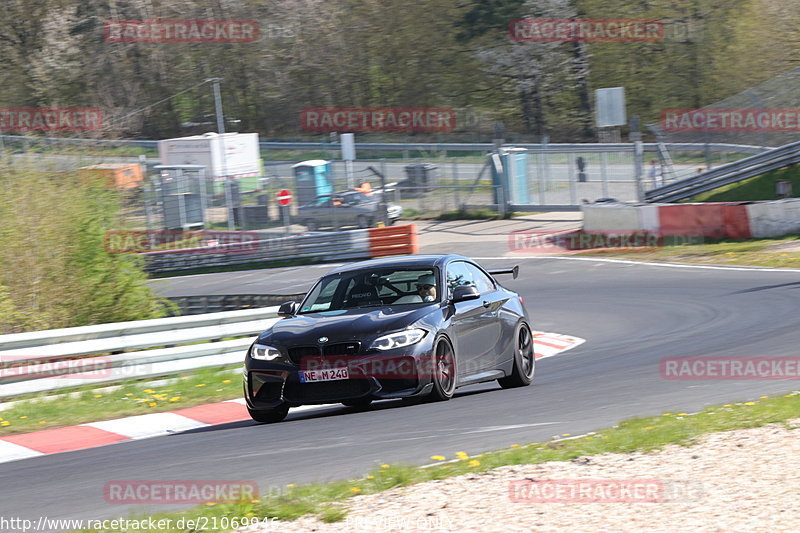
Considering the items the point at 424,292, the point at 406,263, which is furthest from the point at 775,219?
the point at 424,292

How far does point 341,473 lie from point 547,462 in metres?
1.30

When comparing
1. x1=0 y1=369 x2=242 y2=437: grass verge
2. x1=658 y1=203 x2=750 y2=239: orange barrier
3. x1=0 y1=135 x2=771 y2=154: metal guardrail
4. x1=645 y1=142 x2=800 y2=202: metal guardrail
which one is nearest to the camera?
x1=0 y1=369 x2=242 y2=437: grass verge

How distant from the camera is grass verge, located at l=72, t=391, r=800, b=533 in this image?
18.6ft

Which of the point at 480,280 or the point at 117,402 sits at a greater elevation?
the point at 480,280

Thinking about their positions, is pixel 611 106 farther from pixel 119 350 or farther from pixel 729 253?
pixel 119 350

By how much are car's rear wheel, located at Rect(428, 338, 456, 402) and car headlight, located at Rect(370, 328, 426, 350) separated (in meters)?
0.24

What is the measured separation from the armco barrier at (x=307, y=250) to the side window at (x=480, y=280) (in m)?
16.6

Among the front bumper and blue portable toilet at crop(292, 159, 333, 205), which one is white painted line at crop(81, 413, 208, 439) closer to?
the front bumper

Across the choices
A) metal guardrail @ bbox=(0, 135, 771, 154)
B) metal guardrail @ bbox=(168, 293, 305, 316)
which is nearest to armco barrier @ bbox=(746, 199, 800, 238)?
metal guardrail @ bbox=(0, 135, 771, 154)

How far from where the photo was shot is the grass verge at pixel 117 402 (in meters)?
10.4

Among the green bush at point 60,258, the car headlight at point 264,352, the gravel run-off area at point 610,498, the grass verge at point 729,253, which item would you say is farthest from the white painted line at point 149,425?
the grass verge at point 729,253

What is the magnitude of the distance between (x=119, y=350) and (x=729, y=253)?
627 inches

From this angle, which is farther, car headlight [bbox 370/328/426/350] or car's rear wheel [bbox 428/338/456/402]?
car's rear wheel [bbox 428/338/456/402]

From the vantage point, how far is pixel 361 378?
888cm
